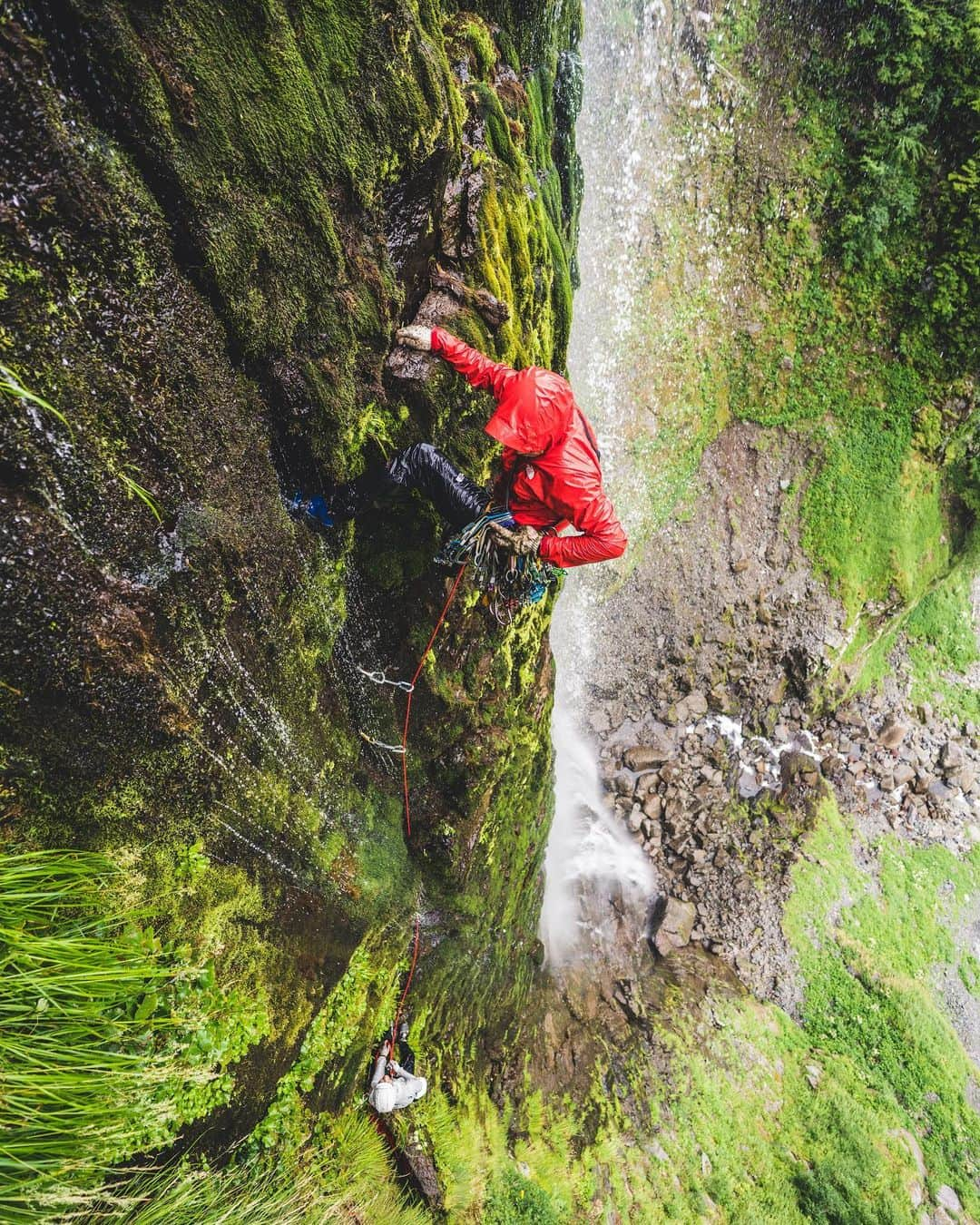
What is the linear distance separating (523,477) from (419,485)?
77cm

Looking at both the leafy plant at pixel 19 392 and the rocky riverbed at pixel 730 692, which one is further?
the rocky riverbed at pixel 730 692

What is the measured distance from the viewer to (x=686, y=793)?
43.7 ft

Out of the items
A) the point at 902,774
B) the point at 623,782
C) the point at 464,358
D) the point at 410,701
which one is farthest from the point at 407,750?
→ the point at 902,774

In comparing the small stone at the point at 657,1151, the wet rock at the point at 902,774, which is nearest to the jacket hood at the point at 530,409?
the small stone at the point at 657,1151

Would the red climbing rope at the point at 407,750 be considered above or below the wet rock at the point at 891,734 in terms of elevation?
above

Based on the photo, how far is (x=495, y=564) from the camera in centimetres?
478

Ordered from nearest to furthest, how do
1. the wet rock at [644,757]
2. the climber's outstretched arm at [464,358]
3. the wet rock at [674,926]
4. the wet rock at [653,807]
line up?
the climber's outstretched arm at [464,358] → the wet rock at [674,926] → the wet rock at [653,807] → the wet rock at [644,757]

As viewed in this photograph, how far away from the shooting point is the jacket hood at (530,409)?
11.6 ft

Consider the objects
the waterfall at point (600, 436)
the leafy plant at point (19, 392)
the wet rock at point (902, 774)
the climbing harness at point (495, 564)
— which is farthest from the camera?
the wet rock at point (902, 774)

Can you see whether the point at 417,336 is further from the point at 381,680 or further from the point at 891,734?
the point at 891,734

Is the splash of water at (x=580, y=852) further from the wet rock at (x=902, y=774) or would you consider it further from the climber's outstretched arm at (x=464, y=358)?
the climber's outstretched arm at (x=464, y=358)

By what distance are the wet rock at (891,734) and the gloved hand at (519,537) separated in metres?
15.3

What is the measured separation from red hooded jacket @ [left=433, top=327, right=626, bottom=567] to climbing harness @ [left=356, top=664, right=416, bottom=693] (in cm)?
169

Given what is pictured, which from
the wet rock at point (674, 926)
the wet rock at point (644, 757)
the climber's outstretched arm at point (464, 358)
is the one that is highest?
the climber's outstretched arm at point (464, 358)
